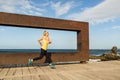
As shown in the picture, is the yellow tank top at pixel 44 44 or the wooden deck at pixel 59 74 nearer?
the wooden deck at pixel 59 74

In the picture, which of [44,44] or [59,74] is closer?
[59,74]

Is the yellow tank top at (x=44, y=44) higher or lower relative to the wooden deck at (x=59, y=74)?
higher

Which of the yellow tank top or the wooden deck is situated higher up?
the yellow tank top

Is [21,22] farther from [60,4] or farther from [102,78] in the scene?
[60,4]

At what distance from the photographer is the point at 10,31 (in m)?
7.91

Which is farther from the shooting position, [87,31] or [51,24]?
[87,31]

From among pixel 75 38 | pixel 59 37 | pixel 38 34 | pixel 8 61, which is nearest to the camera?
pixel 8 61

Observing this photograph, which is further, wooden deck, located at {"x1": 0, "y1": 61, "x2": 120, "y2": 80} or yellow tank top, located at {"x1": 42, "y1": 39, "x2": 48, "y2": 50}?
yellow tank top, located at {"x1": 42, "y1": 39, "x2": 48, "y2": 50}

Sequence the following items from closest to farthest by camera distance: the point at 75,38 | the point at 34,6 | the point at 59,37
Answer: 1. the point at 59,37
2. the point at 75,38
3. the point at 34,6

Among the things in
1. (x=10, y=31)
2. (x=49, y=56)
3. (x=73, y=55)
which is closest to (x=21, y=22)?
(x=10, y=31)

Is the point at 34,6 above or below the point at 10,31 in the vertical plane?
above

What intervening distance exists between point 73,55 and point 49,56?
4.48 ft

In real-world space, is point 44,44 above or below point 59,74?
above

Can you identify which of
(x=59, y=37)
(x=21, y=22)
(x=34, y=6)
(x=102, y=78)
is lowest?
(x=102, y=78)
